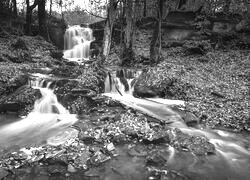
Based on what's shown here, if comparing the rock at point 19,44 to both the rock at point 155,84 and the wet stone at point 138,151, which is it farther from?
the wet stone at point 138,151

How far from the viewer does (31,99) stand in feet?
34.2

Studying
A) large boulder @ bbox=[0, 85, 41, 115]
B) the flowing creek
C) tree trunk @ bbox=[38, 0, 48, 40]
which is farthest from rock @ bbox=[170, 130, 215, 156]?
tree trunk @ bbox=[38, 0, 48, 40]

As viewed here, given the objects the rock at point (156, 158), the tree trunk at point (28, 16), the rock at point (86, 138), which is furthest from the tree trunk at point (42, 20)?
the rock at point (156, 158)

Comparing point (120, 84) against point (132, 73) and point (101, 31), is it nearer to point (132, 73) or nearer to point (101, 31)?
point (132, 73)

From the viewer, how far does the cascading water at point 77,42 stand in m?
23.1

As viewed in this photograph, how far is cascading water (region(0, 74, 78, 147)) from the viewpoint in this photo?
7.82m

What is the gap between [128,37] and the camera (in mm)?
16375

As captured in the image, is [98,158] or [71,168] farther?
[98,158]

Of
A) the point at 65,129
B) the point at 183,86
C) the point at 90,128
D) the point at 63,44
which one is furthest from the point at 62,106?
the point at 63,44

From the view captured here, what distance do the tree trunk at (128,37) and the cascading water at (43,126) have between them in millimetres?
6697

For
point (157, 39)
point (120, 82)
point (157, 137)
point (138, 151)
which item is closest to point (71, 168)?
point (138, 151)

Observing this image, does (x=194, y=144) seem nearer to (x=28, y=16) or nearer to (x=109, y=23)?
(x=109, y=23)

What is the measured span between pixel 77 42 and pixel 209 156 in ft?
67.0

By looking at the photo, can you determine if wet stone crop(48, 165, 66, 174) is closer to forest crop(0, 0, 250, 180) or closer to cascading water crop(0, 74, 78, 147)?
forest crop(0, 0, 250, 180)
